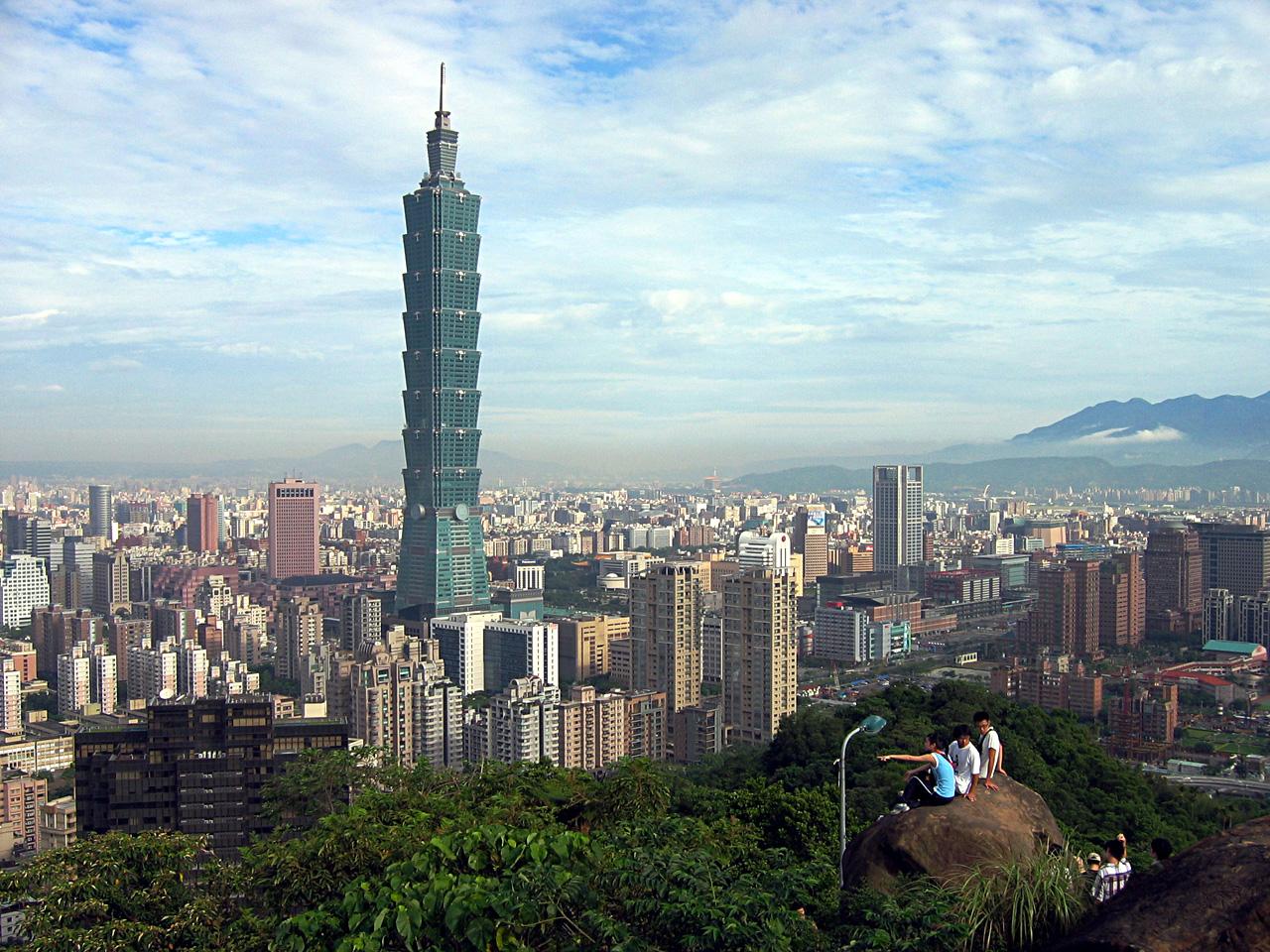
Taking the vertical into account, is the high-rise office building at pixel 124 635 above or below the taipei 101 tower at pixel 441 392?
below

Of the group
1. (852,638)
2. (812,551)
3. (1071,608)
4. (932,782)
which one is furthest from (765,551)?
(932,782)

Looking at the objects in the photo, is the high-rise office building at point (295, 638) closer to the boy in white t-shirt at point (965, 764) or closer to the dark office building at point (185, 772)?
the dark office building at point (185, 772)

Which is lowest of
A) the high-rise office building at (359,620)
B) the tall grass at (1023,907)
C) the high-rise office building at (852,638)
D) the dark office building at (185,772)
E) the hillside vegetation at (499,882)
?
the high-rise office building at (852,638)

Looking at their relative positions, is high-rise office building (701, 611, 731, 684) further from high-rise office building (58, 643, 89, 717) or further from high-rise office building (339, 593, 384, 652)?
high-rise office building (58, 643, 89, 717)

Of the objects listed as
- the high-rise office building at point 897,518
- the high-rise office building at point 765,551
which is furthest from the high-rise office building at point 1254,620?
the high-rise office building at point 897,518

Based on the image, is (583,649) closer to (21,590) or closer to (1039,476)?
(21,590)

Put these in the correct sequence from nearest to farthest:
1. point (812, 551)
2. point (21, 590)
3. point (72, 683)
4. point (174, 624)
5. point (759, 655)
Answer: point (759, 655), point (72, 683), point (174, 624), point (21, 590), point (812, 551)

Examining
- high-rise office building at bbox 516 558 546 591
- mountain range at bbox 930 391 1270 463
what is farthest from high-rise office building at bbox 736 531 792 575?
mountain range at bbox 930 391 1270 463
